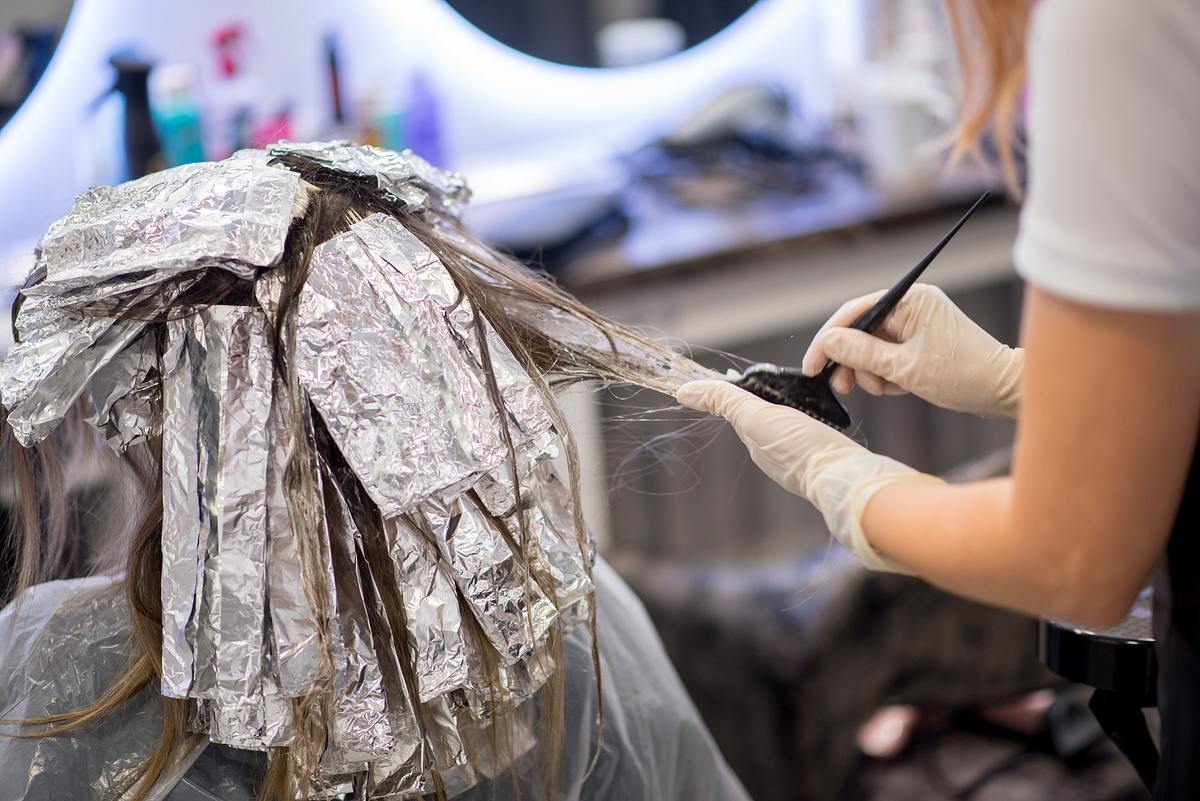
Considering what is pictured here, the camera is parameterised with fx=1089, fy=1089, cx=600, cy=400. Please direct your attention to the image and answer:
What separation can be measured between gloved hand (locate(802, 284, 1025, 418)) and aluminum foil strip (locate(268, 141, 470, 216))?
1.13 ft

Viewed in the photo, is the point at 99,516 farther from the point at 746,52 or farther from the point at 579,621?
the point at 746,52

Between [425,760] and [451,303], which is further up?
[451,303]

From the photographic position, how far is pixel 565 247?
193 centimetres

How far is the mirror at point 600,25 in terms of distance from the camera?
2281 millimetres

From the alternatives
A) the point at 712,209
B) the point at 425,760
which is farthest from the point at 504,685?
the point at 712,209

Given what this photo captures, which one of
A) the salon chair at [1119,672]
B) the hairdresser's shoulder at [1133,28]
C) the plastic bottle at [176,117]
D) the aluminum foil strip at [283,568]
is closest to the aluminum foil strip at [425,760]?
the aluminum foil strip at [283,568]

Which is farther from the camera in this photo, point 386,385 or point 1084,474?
point 386,385

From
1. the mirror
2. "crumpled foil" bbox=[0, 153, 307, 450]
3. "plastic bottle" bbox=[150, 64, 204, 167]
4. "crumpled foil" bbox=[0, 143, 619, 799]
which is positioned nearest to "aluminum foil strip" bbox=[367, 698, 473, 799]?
"crumpled foil" bbox=[0, 143, 619, 799]

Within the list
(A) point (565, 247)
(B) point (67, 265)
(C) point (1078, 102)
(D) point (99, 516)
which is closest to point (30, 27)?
(A) point (565, 247)

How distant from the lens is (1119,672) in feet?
2.85

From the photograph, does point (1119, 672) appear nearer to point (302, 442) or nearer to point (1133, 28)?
point (1133, 28)

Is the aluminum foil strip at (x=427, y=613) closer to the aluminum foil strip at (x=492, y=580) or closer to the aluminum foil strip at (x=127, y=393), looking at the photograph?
the aluminum foil strip at (x=492, y=580)

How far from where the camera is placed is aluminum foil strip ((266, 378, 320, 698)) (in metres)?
0.75

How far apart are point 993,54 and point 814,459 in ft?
0.97
